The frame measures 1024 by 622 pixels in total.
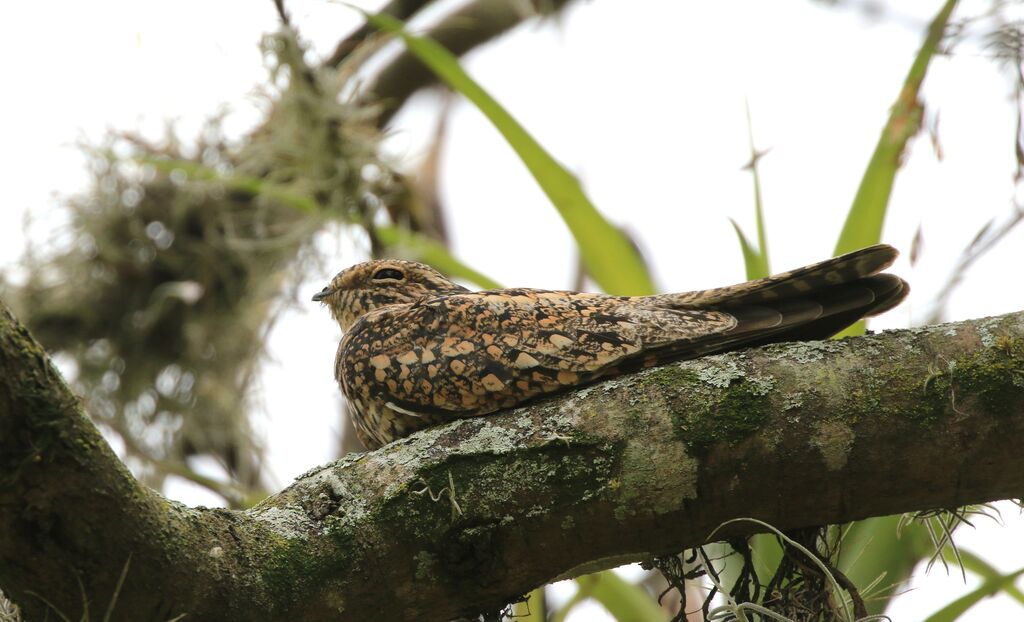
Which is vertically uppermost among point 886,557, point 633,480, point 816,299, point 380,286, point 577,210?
point 380,286

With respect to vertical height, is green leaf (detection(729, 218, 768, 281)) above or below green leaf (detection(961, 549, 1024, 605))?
above

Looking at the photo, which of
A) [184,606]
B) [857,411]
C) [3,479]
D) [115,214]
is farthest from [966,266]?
[115,214]

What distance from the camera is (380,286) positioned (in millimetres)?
4277

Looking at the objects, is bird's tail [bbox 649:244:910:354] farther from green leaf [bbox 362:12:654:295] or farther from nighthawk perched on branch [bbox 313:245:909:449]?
green leaf [bbox 362:12:654:295]

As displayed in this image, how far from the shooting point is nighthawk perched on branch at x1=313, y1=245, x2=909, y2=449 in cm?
279

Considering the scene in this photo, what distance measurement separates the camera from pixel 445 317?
3170 mm

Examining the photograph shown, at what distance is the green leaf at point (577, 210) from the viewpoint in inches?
156

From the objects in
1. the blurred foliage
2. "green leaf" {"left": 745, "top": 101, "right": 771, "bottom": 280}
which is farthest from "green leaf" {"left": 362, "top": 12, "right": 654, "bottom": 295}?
the blurred foliage

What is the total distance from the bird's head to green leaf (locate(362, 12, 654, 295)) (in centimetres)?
54

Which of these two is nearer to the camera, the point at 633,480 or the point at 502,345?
the point at 633,480

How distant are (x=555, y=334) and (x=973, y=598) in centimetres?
132

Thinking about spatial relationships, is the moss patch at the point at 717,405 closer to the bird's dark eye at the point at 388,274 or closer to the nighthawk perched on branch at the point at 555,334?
the nighthawk perched on branch at the point at 555,334

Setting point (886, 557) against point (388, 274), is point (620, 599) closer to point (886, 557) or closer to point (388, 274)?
point (886, 557)

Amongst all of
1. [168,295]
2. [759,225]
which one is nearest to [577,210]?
[759,225]
